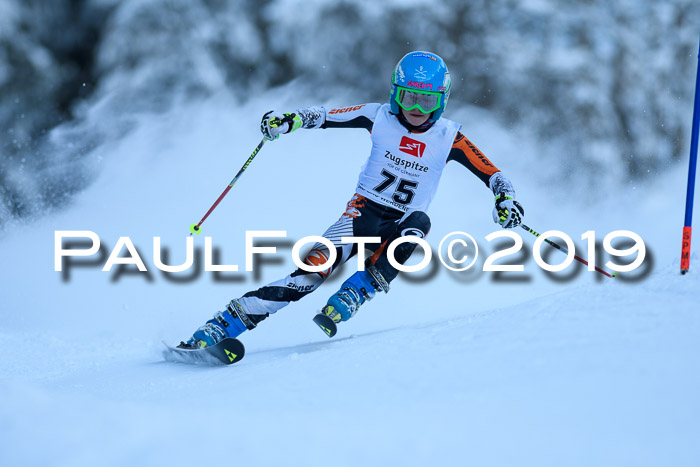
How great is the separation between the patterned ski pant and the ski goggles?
1.91 feet

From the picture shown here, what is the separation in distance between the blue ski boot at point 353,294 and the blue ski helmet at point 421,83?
0.93 metres

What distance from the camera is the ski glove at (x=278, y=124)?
368 centimetres

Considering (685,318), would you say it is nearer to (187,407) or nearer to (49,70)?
(187,407)

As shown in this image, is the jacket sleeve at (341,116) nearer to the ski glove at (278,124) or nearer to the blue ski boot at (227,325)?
the ski glove at (278,124)

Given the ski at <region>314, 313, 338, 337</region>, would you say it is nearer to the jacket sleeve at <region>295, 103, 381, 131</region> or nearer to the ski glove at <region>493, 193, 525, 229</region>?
the ski glove at <region>493, 193, 525, 229</region>

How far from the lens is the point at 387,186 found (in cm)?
370

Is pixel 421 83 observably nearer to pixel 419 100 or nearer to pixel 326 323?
pixel 419 100

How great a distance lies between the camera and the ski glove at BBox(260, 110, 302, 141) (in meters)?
3.68

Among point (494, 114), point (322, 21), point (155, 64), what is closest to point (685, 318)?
point (494, 114)

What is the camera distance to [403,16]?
9.01 m

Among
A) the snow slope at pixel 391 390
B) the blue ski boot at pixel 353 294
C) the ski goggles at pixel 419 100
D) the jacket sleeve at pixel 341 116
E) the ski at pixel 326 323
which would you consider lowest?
the snow slope at pixel 391 390

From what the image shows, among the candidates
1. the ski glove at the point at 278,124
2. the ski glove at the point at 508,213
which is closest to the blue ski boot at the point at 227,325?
the ski glove at the point at 278,124

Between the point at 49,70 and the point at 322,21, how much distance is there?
364 centimetres

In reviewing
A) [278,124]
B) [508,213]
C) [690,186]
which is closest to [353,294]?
[508,213]
